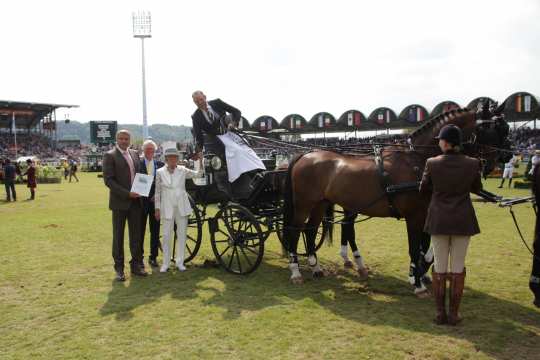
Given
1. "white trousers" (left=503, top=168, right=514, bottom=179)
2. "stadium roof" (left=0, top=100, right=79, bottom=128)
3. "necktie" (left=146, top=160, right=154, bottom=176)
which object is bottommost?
"white trousers" (left=503, top=168, right=514, bottom=179)

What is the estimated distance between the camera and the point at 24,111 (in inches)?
2441

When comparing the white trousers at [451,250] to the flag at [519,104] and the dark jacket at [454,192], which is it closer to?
the dark jacket at [454,192]

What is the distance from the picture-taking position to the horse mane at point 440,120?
5.34 meters

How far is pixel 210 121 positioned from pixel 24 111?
65.6 metres

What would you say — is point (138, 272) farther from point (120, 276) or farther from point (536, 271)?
point (536, 271)

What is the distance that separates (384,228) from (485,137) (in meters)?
5.58

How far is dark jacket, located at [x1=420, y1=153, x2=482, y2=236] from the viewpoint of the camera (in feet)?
13.6

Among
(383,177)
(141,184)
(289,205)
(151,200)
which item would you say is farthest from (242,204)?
(383,177)

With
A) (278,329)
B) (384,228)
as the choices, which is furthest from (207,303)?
(384,228)

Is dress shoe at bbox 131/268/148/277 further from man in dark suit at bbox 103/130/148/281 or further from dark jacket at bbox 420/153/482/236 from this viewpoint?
dark jacket at bbox 420/153/482/236

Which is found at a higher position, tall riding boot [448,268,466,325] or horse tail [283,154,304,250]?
horse tail [283,154,304,250]

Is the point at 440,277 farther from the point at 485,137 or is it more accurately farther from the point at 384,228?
the point at 384,228

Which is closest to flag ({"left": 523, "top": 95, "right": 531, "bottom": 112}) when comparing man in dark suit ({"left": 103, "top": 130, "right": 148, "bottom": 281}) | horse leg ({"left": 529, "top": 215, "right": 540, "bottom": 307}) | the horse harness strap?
horse leg ({"left": 529, "top": 215, "right": 540, "bottom": 307})

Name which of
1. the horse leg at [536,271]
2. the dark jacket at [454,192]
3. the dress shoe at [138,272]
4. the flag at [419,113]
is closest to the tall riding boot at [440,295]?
the dark jacket at [454,192]
